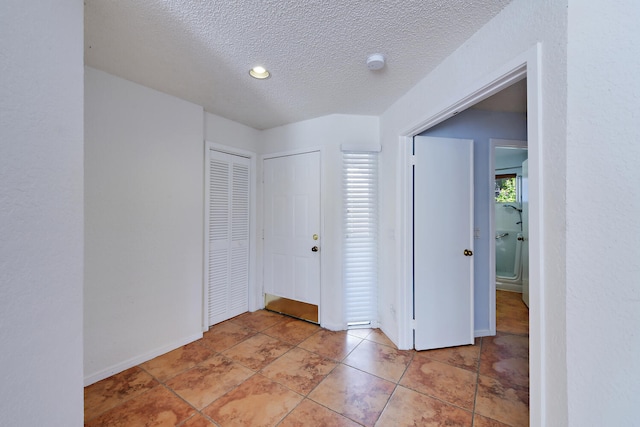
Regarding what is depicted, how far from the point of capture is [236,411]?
4.80 feet

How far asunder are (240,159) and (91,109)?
135 cm

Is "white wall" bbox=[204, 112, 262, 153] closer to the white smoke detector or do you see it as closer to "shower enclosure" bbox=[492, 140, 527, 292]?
the white smoke detector

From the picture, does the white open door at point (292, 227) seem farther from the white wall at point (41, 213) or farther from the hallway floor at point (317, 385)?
the white wall at point (41, 213)

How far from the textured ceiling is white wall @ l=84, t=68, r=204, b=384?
10.0 inches

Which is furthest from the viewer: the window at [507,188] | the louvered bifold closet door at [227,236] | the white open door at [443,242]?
the window at [507,188]

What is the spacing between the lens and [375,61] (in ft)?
5.04

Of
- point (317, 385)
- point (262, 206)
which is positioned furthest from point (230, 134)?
point (317, 385)

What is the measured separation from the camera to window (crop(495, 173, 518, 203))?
4.15 metres

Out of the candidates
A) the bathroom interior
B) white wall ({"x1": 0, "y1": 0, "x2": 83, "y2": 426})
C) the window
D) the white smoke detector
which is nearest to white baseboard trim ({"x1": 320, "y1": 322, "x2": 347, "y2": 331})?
white wall ({"x1": 0, "y1": 0, "x2": 83, "y2": 426})

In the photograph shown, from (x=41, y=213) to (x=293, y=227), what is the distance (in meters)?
2.05

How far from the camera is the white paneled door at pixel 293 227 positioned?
104 inches

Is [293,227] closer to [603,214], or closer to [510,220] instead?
[603,214]

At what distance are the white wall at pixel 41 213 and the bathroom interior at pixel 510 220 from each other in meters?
4.81

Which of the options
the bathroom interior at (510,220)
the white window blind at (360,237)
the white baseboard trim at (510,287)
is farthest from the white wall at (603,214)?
the white baseboard trim at (510,287)
